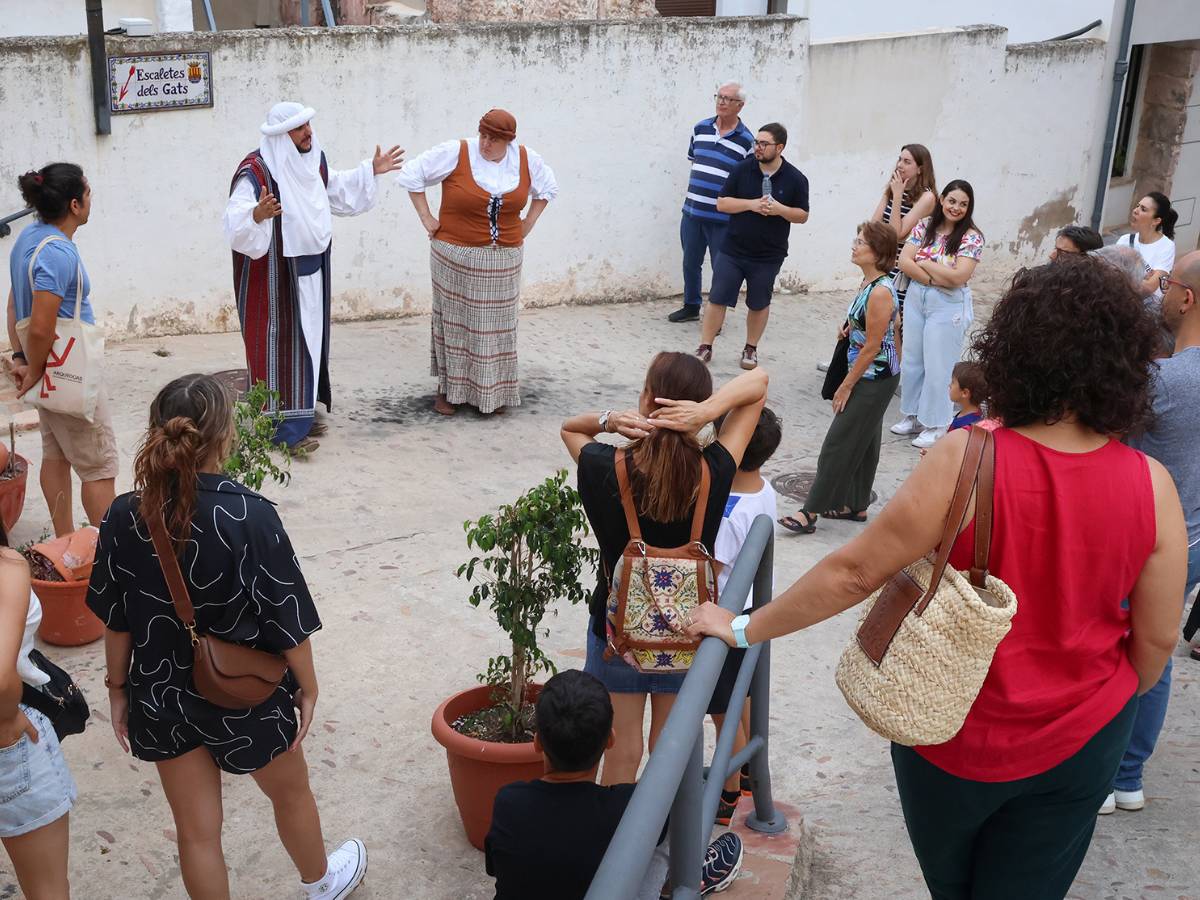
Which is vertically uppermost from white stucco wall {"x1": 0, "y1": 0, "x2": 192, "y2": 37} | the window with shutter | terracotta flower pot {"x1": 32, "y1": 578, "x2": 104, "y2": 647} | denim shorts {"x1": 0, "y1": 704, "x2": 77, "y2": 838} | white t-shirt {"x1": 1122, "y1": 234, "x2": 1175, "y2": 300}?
the window with shutter

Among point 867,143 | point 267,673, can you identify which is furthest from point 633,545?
point 867,143

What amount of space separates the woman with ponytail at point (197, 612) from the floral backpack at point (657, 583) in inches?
29.6

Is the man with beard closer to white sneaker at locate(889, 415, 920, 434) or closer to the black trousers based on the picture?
white sneaker at locate(889, 415, 920, 434)

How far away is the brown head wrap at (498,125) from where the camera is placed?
682cm

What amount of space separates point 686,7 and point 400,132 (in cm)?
620

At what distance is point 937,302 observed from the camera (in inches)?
292

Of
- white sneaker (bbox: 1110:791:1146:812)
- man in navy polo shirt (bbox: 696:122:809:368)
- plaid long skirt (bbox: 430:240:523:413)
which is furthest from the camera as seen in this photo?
man in navy polo shirt (bbox: 696:122:809:368)

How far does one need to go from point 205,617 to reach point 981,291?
992 cm

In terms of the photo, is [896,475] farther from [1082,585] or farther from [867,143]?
[1082,585]

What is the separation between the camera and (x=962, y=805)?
2.30 m

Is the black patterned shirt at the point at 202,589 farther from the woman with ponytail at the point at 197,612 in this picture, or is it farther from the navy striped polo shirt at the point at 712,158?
the navy striped polo shirt at the point at 712,158

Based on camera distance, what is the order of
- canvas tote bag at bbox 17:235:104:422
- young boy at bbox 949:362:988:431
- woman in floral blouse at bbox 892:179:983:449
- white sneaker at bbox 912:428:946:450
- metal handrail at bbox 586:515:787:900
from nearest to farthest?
metal handrail at bbox 586:515:787:900, canvas tote bag at bbox 17:235:104:422, young boy at bbox 949:362:988:431, woman in floral blouse at bbox 892:179:983:449, white sneaker at bbox 912:428:946:450

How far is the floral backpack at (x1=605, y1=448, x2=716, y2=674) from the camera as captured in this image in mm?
3107

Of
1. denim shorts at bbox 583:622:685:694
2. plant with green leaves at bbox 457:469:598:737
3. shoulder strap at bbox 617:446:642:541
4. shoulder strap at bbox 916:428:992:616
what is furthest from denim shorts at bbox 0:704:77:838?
shoulder strap at bbox 916:428:992:616
